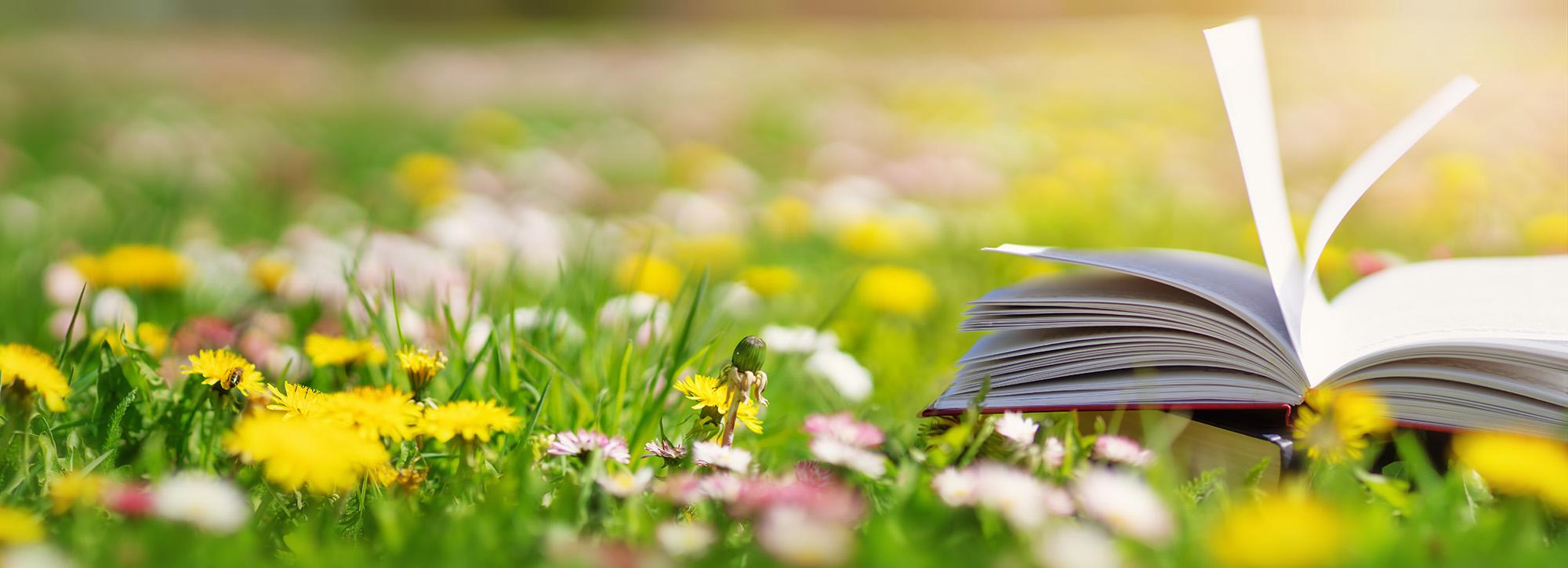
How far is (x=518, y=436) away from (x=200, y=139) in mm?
3203

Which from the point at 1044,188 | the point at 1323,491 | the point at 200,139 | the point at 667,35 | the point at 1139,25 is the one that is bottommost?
the point at 200,139

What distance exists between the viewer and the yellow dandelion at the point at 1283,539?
2.22 feet

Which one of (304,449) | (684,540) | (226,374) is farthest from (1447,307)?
(226,374)

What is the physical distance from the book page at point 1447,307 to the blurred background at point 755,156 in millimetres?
328

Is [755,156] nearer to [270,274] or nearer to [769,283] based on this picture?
[769,283]

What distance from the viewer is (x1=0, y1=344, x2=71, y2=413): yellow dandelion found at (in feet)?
3.15

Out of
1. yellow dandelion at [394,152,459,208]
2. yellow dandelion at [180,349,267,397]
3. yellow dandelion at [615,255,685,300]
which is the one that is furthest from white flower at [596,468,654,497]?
yellow dandelion at [394,152,459,208]

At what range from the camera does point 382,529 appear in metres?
0.91

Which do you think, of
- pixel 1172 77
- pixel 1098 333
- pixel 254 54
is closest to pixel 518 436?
pixel 1098 333

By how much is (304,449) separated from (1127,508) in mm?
598

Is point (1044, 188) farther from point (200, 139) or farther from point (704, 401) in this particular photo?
point (200, 139)

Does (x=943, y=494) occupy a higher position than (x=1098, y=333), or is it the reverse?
(x=1098, y=333)

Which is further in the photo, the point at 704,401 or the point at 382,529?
the point at 704,401

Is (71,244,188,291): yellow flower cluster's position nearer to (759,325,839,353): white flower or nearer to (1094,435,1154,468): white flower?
(759,325,839,353): white flower
